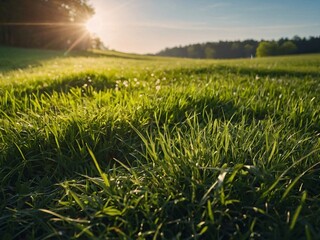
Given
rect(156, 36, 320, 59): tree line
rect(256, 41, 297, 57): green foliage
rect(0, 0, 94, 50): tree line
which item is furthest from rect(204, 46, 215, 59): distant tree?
rect(0, 0, 94, 50): tree line

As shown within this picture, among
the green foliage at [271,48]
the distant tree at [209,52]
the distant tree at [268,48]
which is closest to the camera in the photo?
the green foliage at [271,48]

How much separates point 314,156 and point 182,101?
165cm

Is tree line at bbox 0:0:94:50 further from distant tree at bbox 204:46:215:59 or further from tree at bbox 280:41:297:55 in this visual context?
distant tree at bbox 204:46:215:59

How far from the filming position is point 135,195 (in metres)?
1.80

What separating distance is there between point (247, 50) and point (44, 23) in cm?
5523

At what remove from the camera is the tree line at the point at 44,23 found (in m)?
45.6

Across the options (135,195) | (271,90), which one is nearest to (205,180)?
(135,195)

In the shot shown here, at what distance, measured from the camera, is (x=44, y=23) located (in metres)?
50.5

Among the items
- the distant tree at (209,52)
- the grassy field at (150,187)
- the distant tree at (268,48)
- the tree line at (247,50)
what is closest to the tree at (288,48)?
the tree line at (247,50)

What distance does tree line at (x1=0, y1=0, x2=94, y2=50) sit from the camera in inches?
1796

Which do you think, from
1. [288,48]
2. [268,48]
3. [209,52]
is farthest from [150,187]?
[209,52]

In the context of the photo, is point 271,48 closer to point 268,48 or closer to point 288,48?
point 268,48

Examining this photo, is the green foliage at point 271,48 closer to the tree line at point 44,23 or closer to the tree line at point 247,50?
the tree line at point 247,50

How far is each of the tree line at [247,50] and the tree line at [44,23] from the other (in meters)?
35.5
